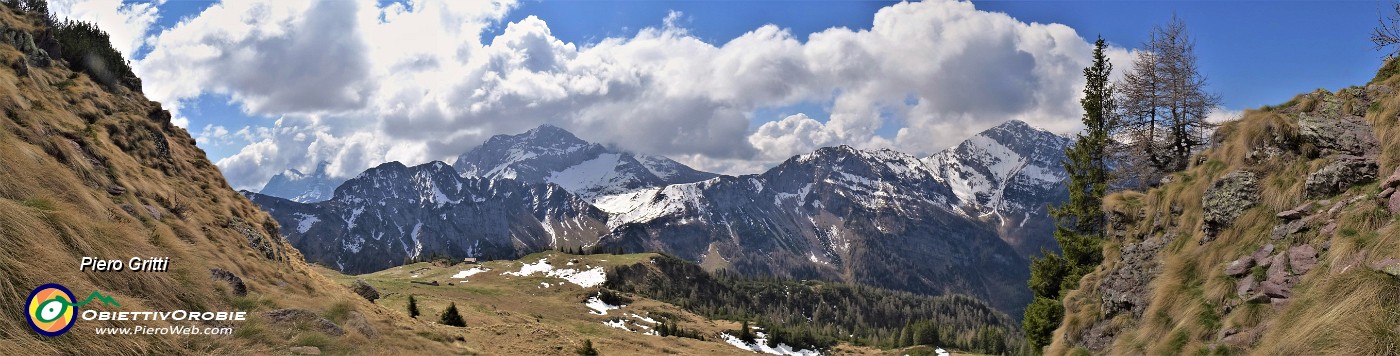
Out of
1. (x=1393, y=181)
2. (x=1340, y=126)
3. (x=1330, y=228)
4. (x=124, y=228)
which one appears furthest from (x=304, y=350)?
(x=1340, y=126)

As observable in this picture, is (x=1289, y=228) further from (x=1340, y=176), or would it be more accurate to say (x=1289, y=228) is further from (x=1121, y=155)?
(x=1121, y=155)

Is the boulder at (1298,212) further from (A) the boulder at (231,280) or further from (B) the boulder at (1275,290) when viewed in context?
(A) the boulder at (231,280)

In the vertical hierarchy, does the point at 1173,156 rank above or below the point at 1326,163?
above

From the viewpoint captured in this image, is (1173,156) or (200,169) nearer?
(1173,156)

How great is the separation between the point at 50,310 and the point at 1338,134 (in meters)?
31.3

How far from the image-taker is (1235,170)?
792 inches

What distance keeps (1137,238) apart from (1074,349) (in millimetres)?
5760

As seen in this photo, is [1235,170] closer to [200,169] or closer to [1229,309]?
[1229,309]

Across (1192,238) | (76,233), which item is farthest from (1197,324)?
(76,233)

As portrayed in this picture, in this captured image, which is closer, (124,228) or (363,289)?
(124,228)

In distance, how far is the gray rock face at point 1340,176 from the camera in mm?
15750

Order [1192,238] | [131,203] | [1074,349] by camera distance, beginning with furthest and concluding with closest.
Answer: [131,203] < [1074,349] < [1192,238]

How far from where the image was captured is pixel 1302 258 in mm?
14109

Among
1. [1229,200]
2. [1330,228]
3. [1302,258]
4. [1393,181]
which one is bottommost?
[1302,258]
